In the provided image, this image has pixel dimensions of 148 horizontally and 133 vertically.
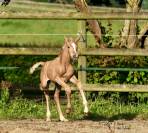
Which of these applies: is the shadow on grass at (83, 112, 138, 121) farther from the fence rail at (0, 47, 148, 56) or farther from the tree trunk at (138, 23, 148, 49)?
the tree trunk at (138, 23, 148, 49)

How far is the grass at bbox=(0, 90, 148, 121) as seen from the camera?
9.60 metres

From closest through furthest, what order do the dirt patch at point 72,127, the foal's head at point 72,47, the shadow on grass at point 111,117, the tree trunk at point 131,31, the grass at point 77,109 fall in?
1. the dirt patch at point 72,127
2. the foal's head at point 72,47
3. the shadow on grass at point 111,117
4. the grass at point 77,109
5. the tree trunk at point 131,31

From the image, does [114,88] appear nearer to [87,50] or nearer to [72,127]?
[87,50]

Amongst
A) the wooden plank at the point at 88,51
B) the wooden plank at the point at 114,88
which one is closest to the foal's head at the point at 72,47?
the wooden plank at the point at 88,51

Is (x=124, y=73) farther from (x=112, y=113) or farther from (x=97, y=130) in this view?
(x=97, y=130)

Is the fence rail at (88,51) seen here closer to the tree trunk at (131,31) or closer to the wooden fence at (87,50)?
the wooden fence at (87,50)

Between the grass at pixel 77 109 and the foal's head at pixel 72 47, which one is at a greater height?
the foal's head at pixel 72 47

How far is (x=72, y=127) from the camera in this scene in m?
7.96

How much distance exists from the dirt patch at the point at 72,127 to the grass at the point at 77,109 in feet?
3.10

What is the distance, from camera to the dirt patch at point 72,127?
7.70m

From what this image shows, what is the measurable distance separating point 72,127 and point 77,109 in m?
1.93

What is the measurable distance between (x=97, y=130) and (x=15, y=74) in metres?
3.92

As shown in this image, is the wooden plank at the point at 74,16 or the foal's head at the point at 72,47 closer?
the foal's head at the point at 72,47

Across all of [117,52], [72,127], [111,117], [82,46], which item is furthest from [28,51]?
[72,127]
